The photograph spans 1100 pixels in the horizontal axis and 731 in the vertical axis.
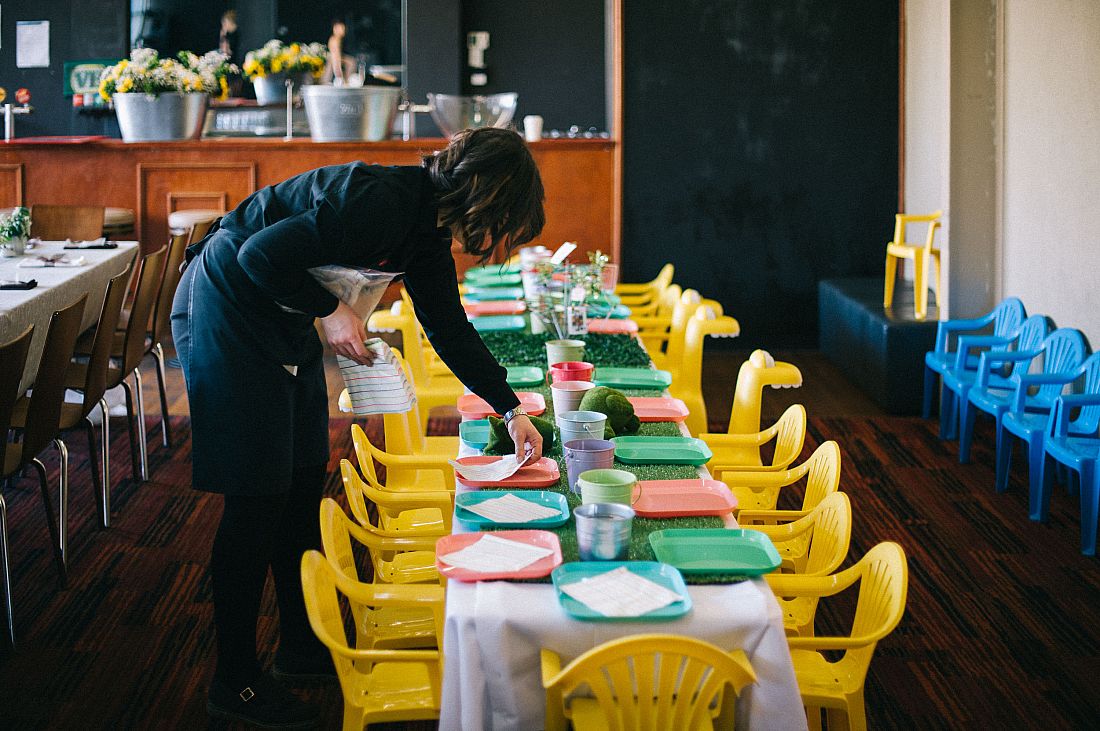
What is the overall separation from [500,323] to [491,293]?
977 millimetres

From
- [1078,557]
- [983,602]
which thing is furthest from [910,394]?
[983,602]

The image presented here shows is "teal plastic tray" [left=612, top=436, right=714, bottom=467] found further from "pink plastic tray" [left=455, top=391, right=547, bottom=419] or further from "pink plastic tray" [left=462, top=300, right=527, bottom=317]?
"pink plastic tray" [left=462, top=300, right=527, bottom=317]

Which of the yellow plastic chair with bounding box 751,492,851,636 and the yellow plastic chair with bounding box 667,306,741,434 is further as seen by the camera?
the yellow plastic chair with bounding box 667,306,741,434

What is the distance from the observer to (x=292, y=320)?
7.87 feet

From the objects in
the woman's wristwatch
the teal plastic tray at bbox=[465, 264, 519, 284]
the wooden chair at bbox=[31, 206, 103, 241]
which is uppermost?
the wooden chair at bbox=[31, 206, 103, 241]

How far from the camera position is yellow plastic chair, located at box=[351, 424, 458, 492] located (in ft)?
9.02

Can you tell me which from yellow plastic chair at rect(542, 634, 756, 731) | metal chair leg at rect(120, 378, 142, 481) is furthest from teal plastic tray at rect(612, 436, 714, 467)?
metal chair leg at rect(120, 378, 142, 481)

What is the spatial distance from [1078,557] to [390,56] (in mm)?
8180

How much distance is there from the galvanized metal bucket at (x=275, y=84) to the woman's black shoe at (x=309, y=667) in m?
5.45

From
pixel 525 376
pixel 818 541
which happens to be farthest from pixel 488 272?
pixel 818 541

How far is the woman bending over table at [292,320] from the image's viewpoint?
7.21ft

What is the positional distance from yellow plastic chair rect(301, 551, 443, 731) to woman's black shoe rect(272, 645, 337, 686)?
2.38 ft

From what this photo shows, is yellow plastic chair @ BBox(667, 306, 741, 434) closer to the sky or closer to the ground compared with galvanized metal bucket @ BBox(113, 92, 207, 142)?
closer to the ground

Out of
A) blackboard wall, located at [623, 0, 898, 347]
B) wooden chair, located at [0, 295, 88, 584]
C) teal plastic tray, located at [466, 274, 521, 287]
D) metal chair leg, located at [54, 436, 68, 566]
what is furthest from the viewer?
blackboard wall, located at [623, 0, 898, 347]
